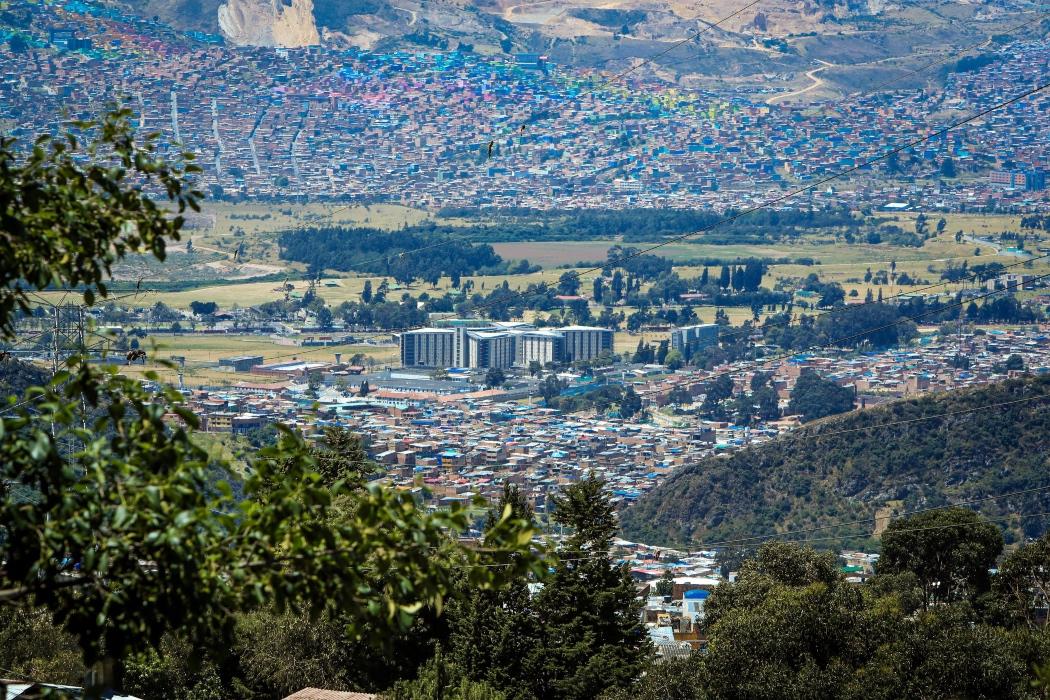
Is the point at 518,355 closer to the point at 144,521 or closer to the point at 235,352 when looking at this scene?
the point at 235,352

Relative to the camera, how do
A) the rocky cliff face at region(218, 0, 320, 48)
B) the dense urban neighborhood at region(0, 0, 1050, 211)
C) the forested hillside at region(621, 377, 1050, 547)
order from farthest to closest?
the rocky cliff face at region(218, 0, 320, 48), the dense urban neighborhood at region(0, 0, 1050, 211), the forested hillside at region(621, 377, 1050, 547)

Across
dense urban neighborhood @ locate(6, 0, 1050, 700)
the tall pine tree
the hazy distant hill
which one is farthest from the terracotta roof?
the hazy distant hill

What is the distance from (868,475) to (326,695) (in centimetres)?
3781

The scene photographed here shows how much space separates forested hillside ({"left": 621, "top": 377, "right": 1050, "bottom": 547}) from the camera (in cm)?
5275

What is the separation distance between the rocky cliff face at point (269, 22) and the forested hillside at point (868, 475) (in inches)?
5004

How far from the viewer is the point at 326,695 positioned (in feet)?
67.1

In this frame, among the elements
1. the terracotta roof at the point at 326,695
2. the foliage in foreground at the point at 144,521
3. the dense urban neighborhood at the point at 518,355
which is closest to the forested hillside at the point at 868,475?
the dense urban neighborhood at the point at 518,355

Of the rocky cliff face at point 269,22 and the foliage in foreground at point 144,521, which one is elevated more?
the rocky cliff face at point 269,22

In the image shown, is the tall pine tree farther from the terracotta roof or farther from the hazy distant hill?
the hazy distant hill

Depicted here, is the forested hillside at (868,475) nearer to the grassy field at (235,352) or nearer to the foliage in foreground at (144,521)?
the grassy field at (235,352)

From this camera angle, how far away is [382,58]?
17050cm

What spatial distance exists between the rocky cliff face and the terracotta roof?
527 ft

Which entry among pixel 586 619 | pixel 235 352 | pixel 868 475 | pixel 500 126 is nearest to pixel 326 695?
pixel 586 619

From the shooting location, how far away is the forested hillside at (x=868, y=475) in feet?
173
